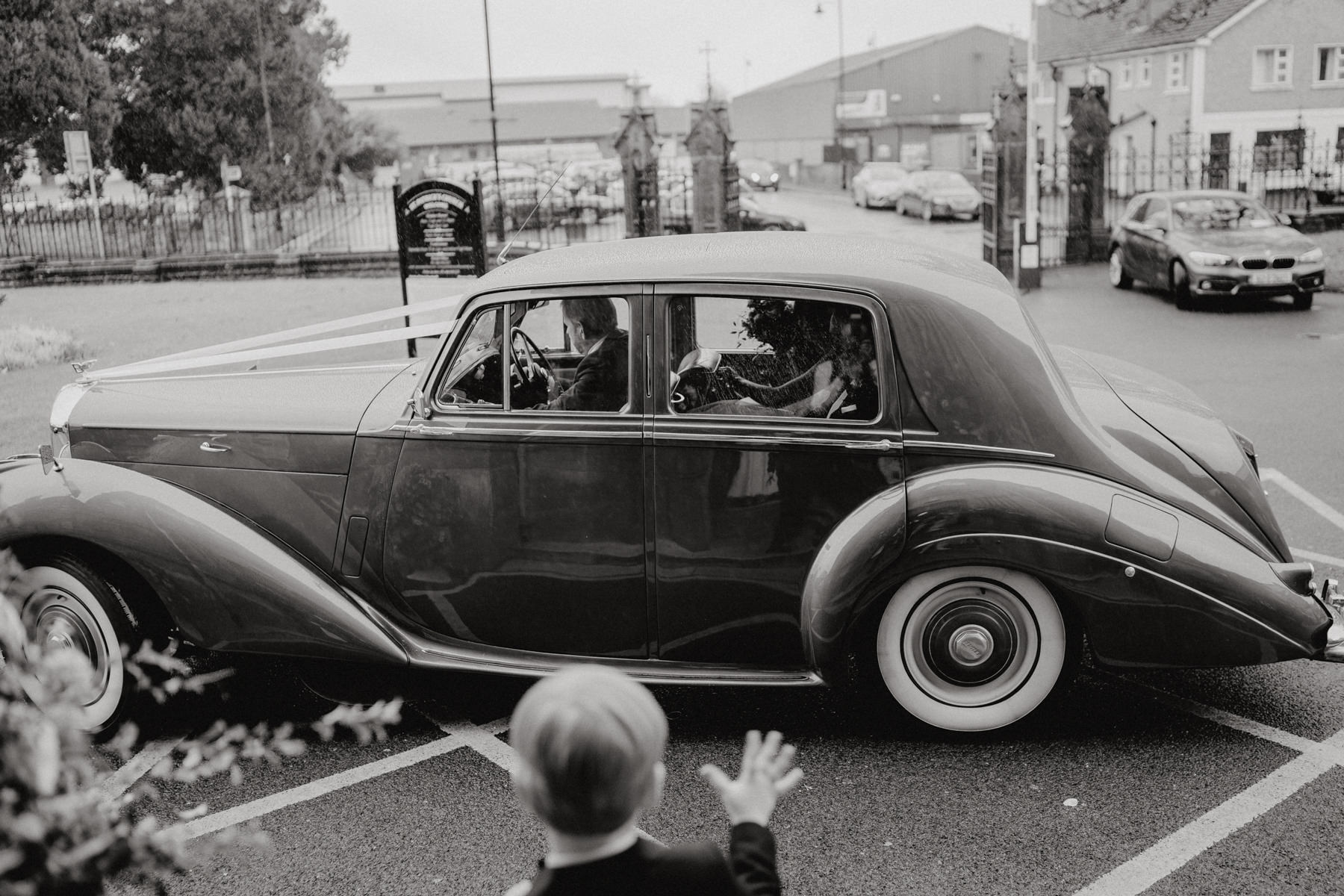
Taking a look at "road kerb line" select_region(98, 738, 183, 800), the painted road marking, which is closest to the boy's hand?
"road kerb line" select_region(98, 738, 183, 800)

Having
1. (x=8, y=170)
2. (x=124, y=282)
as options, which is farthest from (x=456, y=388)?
(x=8, y=170)

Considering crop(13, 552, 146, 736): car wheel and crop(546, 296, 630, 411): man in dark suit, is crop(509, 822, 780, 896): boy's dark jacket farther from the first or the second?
crop(13, 552, 146, 736): car wheel

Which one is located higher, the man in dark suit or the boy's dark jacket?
the man in dark suit

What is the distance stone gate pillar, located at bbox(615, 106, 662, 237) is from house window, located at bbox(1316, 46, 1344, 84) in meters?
33.7

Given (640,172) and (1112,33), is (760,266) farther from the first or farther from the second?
(1112,33)

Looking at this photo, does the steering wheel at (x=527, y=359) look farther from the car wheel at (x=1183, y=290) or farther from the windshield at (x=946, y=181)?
the windshield at (x=946, y=181)

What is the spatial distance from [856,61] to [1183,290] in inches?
2604

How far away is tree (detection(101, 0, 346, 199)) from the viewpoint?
31.4 meters

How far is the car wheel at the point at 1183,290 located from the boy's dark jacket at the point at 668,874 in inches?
592

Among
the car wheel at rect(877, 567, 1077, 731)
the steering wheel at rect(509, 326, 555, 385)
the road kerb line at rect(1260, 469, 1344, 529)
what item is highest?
the steering wheel at rect(509, 326, 555, 385)

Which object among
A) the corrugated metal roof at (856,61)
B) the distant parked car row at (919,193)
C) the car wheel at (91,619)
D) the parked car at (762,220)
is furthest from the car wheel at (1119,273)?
the corrugated metal roof at (856,61)

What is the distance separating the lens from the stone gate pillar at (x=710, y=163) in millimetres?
23094

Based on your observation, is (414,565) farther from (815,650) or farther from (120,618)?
(815,650)

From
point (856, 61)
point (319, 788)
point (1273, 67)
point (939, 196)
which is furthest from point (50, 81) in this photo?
point (856, 61)
